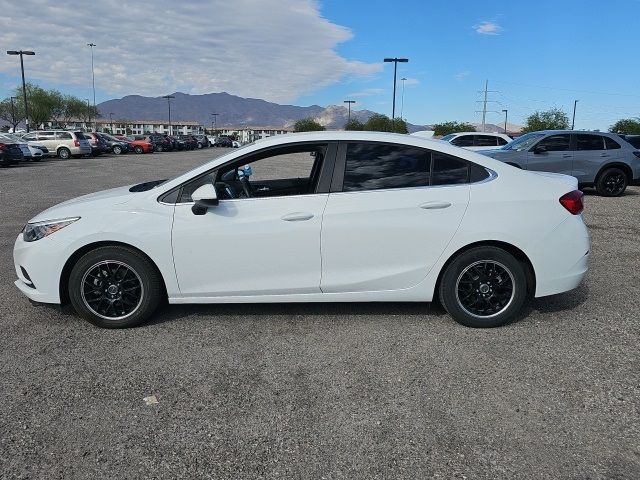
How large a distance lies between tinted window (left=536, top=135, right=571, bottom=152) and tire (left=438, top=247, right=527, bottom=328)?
9567 millimetres

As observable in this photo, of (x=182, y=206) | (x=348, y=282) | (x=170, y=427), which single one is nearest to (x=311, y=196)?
(x=348, y=282)

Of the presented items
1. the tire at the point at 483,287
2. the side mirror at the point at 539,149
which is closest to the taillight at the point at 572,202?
the tire at the point at 483,287

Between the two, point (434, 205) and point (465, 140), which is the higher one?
point (465, 140)

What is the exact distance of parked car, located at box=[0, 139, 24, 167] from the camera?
23.6 m

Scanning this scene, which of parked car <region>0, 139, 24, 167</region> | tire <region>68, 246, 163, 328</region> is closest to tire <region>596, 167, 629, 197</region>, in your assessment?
tire <region>68, 246, 163, 328</region>

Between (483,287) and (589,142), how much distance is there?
1036 centimetres

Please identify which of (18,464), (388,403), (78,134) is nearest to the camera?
(18,464)

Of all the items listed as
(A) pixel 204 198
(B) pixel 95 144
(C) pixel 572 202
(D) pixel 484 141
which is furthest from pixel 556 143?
(B) pixel 95 144

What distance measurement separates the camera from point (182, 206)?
410 centimetres

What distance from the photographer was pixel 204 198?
3.90 meters

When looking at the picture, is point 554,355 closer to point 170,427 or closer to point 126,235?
point 170,427

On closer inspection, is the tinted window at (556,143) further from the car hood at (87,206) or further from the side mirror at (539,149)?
the car hood at (87,206)

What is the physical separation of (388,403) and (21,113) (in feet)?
330

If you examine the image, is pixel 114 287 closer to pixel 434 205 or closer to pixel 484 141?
pixel 434 205
